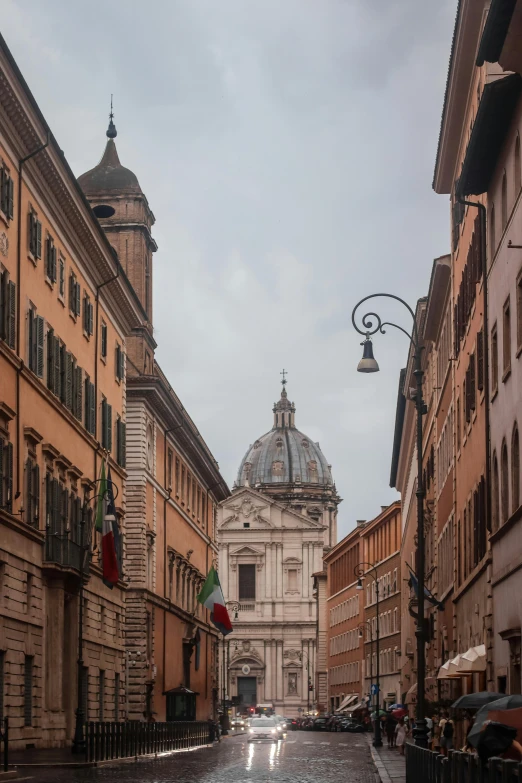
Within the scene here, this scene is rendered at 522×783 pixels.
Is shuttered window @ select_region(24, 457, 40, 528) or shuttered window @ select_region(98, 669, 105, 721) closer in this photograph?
shuttered window @ select_region(24, 457, 40, 528)

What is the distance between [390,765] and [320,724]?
62344mm

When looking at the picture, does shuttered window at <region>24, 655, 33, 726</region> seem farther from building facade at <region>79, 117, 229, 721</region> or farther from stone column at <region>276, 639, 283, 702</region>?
stone column at <region>276, 639, 283, 702</region>

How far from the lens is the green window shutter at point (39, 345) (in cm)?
3925

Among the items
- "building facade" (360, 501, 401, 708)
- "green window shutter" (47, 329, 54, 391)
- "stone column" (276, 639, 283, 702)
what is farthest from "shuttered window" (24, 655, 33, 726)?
"stone column" (276, 639, 283, 702)

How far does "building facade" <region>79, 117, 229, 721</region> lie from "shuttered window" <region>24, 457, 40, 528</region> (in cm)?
2261

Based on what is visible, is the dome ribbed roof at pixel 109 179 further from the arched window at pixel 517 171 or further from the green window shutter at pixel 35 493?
the arched window at pixel 517 171

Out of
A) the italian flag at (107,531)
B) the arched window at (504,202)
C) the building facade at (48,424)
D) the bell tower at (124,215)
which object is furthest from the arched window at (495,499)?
the bell tower at (124,215)

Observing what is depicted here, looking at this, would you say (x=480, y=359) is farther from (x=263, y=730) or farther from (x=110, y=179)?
(x=263, y=730)

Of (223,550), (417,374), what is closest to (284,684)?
(223,550)

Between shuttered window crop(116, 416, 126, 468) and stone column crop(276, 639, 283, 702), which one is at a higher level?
shuttered window crop(116, 416, 126, 468)

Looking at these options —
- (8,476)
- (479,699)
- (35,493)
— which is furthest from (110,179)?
(479,699)

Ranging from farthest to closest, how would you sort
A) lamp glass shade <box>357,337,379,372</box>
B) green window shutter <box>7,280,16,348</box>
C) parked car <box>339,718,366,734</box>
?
parked car <box>339,718,366,734</box>, green window shutter <box>7,280,16,348</box>, lamp glass shade <box>357,337,379,372</box>

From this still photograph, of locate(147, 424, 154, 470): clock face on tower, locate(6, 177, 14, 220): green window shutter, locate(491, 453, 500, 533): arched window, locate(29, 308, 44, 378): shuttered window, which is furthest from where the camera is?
locate(147, 424, 154, 470): clock face on tower

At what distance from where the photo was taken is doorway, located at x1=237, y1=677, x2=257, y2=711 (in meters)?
150
